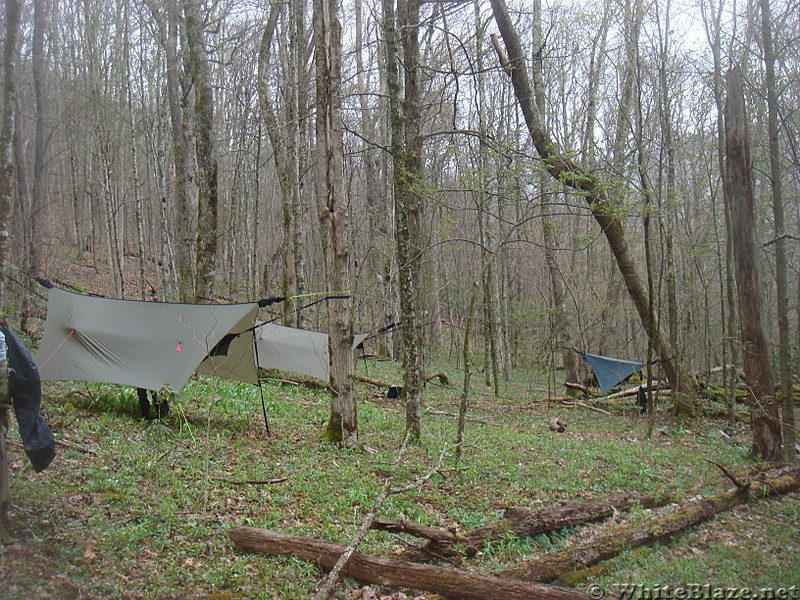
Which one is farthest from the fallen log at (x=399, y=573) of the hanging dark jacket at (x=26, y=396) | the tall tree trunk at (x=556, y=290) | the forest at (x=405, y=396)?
the tall tree trunk at (x=556, y=290)

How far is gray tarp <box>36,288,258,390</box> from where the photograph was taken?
5.72m

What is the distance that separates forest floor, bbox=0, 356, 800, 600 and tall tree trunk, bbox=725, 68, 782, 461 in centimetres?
94

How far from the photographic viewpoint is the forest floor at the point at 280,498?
315cm

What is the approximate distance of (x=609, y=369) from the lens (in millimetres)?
11758

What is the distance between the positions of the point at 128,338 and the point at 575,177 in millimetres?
5185

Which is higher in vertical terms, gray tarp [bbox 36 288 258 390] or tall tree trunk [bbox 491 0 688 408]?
tall tree trunk [bbox 491 0 688 408]

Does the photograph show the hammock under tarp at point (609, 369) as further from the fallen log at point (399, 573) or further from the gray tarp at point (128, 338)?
the fallen log at point (399, 573)

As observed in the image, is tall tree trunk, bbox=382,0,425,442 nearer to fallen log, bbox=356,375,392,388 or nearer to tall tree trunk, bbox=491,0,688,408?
tall tree trunk, bbox=491,0,688,408

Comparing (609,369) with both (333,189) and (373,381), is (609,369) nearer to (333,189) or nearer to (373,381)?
(373,381)

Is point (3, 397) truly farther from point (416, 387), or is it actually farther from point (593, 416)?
point (593, 416)

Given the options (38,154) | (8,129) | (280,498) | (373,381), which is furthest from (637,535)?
(38,154)

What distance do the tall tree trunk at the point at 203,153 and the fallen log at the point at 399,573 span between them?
609 cm

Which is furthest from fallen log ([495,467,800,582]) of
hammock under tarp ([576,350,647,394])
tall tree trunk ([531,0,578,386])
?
tall tree trunk ([531,0,578,386])

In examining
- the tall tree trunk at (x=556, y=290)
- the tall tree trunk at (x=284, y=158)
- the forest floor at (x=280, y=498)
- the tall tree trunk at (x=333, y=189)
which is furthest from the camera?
the tall tree trunk at (x=556, y=290)
